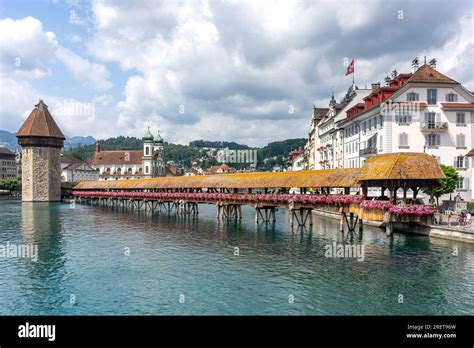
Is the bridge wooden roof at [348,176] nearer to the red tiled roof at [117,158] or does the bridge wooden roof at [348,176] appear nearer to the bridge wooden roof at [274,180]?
the bridge wooden roof at [274,180]

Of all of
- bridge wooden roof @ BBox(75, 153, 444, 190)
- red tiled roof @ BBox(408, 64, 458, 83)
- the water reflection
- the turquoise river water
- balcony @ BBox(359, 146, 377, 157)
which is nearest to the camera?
the turquoise river water

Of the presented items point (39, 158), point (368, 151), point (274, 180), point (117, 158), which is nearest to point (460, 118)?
point (368, 151)

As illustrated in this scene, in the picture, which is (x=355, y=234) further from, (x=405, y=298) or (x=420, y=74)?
(x=420, y=74)

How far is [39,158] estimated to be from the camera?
86.2 metres

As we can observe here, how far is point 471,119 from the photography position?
40250 mm

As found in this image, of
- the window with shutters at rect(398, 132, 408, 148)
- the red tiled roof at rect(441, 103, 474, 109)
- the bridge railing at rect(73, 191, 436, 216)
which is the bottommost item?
the bridge railing at rect(73, 191, 436, 216)

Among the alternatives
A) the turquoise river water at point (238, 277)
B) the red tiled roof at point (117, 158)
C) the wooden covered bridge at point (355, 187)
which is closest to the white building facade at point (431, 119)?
the wooden covered bridge at point (355, 187)

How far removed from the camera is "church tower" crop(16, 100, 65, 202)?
8550 centimetres

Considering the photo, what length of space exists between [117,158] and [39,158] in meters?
50.1

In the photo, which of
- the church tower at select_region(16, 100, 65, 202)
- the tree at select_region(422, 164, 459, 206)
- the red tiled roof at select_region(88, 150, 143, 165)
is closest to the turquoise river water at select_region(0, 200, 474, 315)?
the tree at select_region(422, 164, 459, 206)

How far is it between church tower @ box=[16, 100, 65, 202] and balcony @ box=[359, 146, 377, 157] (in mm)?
68458

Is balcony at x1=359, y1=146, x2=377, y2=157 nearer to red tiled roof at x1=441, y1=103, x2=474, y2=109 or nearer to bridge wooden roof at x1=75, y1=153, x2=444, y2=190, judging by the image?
red tiled roof at x1=441, y1=103, x2=474, y2=109

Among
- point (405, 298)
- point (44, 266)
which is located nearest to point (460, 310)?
Answer: point (405, 298)

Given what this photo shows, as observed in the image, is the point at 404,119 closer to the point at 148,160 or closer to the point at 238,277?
the point at 238,277
